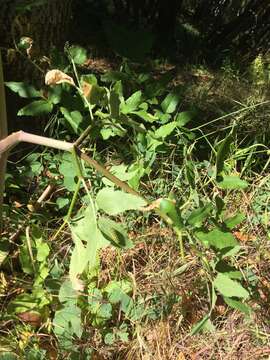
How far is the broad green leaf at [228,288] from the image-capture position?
137cm

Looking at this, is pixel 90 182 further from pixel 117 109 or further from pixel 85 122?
pixel 117 109

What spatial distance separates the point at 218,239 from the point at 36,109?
0.87 m

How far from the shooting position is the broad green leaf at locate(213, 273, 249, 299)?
1.37m

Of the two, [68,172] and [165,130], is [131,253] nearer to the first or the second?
[68,172]

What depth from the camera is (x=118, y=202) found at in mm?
1359

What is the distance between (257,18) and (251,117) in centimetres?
191

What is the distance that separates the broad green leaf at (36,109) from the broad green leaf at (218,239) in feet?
2.66

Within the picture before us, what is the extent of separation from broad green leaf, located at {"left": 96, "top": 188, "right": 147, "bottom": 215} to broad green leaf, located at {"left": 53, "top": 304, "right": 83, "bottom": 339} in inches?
22.9

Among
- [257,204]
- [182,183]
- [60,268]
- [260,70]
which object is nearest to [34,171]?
[60,268]

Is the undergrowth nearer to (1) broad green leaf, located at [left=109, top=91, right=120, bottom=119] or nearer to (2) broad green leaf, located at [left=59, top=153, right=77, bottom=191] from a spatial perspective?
(2) broad green leaf, located at [left=59, top=153, right=77, bottom=191]

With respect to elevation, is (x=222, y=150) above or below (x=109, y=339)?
above

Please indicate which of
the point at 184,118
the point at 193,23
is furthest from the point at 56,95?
the point at 193,23

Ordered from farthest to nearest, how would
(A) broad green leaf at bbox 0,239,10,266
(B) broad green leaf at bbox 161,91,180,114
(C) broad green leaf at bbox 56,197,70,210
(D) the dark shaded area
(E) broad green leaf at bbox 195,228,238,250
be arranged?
1. (D) the dark shaded area
2. (B) broad green leaf at bbox 161,91,180,114
3. (C) broad green leaf at bbox 56,197,70,210
4. (A) broad green leaf at bbox 0,239,10,266
5. (E) broad green leaf at bbox 195,228,238,250

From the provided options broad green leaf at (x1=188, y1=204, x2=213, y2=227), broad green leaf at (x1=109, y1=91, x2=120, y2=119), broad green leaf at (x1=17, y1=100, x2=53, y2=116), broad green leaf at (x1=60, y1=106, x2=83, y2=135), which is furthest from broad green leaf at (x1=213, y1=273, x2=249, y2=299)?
broad green leaf at (x1=17, y1=100, x2=53, y2=116)
